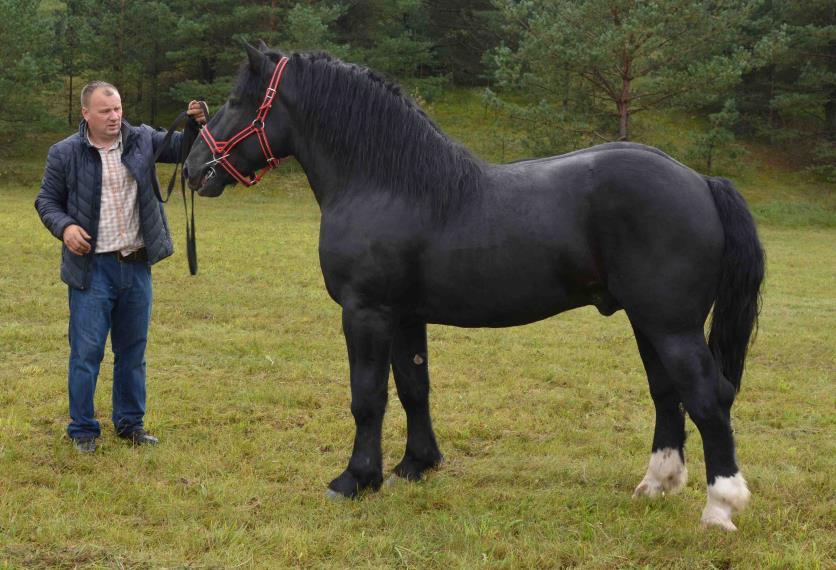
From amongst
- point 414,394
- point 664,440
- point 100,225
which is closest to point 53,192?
point 100,225

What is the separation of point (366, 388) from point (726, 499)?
1923 millimetres

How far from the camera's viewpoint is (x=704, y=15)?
2220 centimetres

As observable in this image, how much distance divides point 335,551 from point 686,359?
1921 millimetres

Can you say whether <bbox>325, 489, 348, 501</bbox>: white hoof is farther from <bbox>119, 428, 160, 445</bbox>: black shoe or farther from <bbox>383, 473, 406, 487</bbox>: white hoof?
<bbox>119, 428, 160, 445</bbox>: black shoe

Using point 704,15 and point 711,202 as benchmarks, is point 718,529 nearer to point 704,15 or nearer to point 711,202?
point 711,202

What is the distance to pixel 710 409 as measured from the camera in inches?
146

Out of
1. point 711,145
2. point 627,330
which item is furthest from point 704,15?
point 627,330

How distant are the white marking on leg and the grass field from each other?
7 cm

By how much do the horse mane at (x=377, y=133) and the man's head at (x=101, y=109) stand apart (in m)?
0.98

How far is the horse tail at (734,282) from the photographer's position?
3.77 meters

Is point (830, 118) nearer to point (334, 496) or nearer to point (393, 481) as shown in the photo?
point (393, 481)

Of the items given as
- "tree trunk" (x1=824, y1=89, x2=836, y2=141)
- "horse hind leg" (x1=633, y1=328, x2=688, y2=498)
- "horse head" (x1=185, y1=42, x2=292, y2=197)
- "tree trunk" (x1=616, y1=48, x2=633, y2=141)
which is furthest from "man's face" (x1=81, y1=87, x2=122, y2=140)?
"tree trunk" (x1=824, y1=89, x2=836, y2=141)

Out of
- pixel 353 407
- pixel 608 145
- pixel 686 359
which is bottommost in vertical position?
pixel 353 407

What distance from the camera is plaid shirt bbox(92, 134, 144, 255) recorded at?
4.83 m
